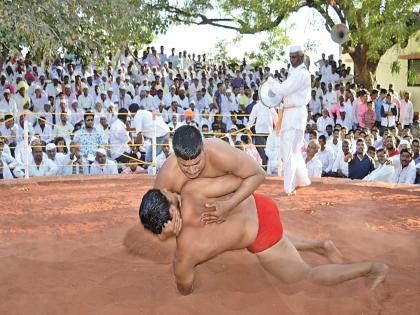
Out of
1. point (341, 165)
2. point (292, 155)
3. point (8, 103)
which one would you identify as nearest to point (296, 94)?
point (292, 155)

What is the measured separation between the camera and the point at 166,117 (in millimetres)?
12805

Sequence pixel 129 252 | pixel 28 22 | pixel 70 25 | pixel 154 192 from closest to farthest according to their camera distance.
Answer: pixel 154 192, pixel 129 252, pixel 28 22, pixel 70 25

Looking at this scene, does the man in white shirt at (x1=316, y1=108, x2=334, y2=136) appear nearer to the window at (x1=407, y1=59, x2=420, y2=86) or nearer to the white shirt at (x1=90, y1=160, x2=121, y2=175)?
the white shirt at (x1=90, y1=160, x2=121, y2=175)

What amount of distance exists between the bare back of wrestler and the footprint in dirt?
1.01 metres

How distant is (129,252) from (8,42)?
4008 mm

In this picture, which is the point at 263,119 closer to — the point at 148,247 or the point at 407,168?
the point at 407,168

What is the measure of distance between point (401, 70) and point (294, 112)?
14171 millimetres

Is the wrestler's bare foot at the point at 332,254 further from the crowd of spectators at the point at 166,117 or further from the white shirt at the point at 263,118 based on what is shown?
the white shirt at the point at 263,118

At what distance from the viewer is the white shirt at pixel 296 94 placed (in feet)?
20.3

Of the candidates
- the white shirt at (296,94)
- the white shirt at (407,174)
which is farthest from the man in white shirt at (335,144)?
the white shirt at (296,94)

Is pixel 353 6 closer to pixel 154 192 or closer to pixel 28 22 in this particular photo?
pixel 28 22

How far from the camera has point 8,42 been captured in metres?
7.09

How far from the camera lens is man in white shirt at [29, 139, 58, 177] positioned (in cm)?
847

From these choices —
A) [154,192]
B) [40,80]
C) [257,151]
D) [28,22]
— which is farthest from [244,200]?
[40,80]
